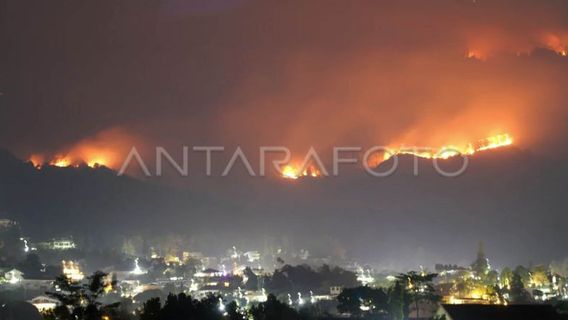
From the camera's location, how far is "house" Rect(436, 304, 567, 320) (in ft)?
72.8

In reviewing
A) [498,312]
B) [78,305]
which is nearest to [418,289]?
[498,312]

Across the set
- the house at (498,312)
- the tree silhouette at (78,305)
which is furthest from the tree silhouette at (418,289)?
the tree silhouette at (78,305)

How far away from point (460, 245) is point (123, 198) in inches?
1530

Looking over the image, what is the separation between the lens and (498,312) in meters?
22.5

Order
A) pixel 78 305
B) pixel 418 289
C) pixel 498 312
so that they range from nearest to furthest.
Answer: pixel 78 305
pixel 498 312
pixel 418 289

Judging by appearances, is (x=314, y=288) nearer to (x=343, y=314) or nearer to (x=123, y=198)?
(x=343, y=314)

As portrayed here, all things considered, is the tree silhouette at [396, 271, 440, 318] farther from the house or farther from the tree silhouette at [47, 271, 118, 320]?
the tree silhouette at [47, 271, 118, 320]

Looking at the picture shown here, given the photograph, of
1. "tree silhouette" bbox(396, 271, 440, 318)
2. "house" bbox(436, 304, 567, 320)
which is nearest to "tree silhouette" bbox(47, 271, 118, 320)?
"house" bbox(436, 304, 567, 320)

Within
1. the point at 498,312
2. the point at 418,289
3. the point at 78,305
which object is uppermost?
the point at 418,289

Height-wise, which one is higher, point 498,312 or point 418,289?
point 418,289

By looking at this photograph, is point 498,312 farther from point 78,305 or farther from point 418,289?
point 78,305

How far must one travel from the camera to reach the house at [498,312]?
2220cm

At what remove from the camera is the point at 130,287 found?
152 feet

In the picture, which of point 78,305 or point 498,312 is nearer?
point 78,305
